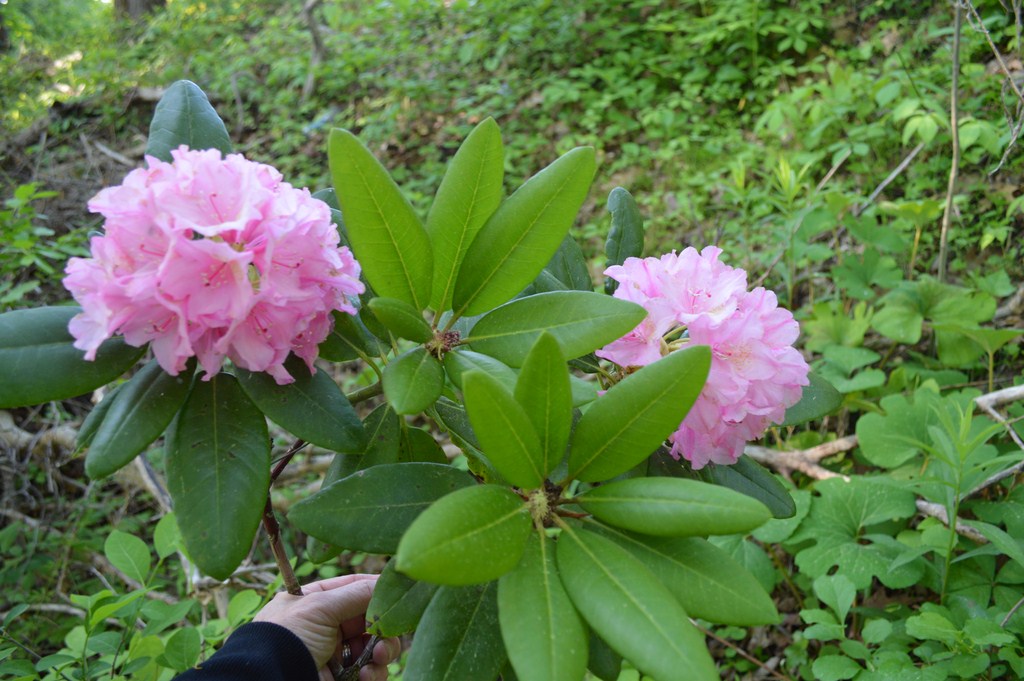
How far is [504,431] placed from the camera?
2.11 ft

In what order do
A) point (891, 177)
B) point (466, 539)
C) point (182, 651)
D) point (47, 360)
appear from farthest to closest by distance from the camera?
point (891, 177)
point (182, 651)
point (47, 360)
point (466, 539)

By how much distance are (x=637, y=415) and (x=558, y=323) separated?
13 cm

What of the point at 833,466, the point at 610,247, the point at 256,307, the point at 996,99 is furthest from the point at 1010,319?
the point at 256,307

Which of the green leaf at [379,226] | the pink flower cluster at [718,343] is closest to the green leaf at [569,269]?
the pink flower cluster at [718,343]

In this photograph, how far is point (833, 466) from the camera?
213cm

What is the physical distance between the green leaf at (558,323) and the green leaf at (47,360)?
1.19 feet

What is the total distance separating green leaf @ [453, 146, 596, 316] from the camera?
0.78 meters

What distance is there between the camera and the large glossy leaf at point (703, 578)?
A: 619 mm

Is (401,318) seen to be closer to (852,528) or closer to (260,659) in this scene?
(260,659)

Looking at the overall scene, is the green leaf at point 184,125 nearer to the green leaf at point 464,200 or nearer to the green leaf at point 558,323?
the green leaf at point 464,200

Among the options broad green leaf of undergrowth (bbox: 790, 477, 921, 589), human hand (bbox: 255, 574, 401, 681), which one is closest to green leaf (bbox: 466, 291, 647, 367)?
human hand (bbox: 255, 574, 401, 681)

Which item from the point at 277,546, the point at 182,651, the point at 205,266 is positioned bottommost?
the point at 182,651

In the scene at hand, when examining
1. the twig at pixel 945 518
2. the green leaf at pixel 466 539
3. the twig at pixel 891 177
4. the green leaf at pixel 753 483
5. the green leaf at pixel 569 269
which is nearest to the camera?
the green leaf at pixel 466 539

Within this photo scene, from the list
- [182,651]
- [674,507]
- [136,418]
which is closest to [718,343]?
[674,507]
